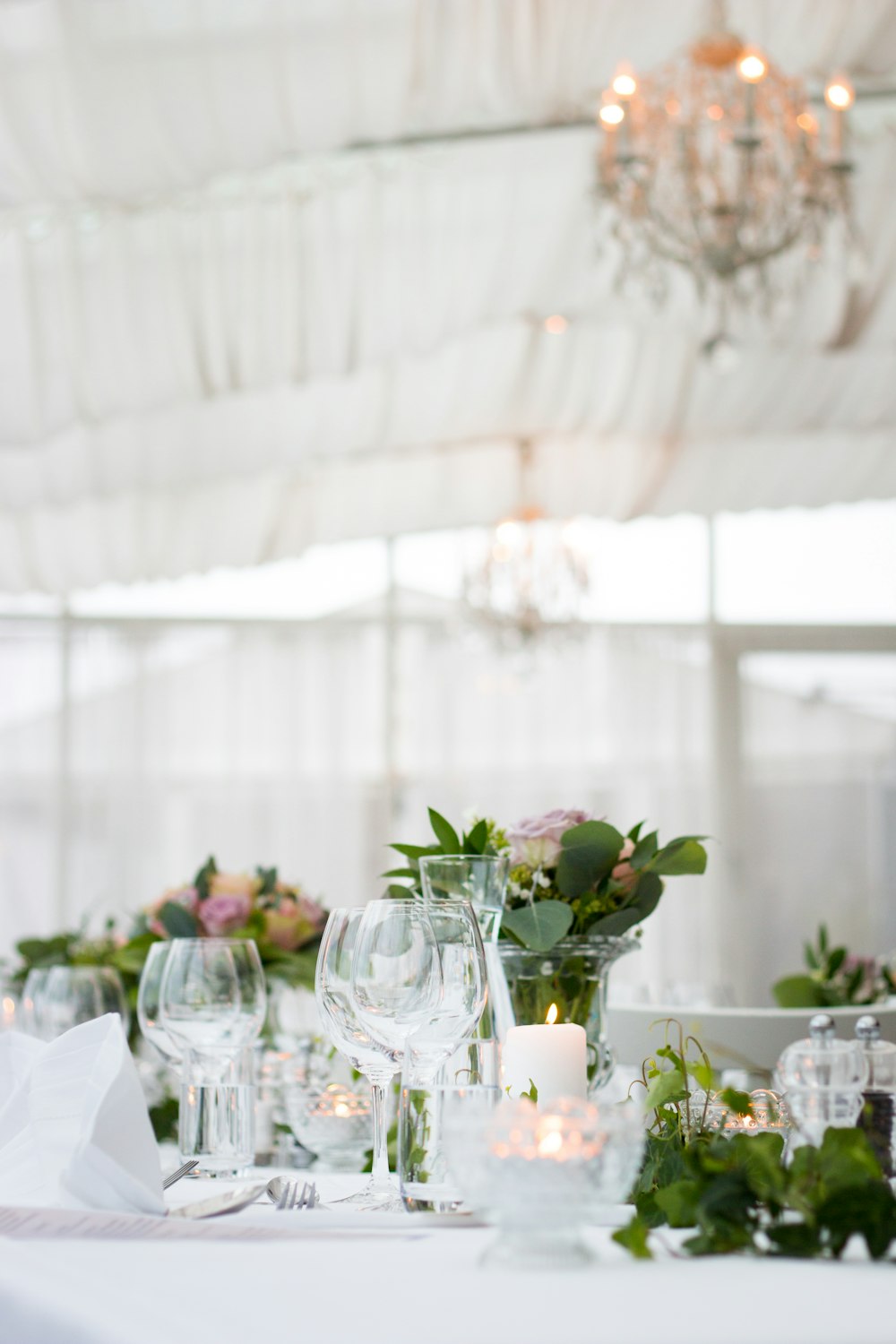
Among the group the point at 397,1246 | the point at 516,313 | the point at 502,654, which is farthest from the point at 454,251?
the point at 397,1246

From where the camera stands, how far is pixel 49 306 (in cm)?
408

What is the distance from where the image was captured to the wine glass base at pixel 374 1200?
1011 millimetres

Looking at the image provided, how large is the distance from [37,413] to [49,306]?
288mm

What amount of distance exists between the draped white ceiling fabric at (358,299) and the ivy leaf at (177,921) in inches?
73.8

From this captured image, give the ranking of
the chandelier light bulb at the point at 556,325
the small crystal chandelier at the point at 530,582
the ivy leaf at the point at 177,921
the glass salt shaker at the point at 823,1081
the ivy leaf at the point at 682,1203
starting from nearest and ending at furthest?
the ivy leaf at the point at 682,1203
the glass salt shaker at the point at 823,1081
the ivy leaf at the point at 177,921
the chandelier light bulb at the point at 556,325
the small crystal chandelier at the point at 530,582

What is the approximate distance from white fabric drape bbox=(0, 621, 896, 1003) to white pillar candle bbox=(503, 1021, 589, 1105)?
685 centimetres

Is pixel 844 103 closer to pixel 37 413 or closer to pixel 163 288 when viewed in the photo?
pixel 163 288

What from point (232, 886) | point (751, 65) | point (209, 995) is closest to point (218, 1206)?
point (209, 995)

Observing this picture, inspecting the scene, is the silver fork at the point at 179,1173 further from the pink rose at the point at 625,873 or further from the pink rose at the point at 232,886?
the pink rose at the point at 232,886

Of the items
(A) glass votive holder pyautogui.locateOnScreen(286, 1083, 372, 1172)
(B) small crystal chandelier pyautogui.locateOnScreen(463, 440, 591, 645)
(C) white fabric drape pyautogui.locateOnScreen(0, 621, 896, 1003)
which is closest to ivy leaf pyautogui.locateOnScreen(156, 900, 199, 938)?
(A) glass votive holder pyautogui.locateOnScreen(286, 1083, 372, 1172)

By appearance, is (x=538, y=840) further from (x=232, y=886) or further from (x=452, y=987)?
(x=232, y=886)

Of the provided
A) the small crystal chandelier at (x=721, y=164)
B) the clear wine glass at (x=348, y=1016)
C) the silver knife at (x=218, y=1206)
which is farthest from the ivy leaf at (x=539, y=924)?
the small crystal chandelier at (x=721, y=164)

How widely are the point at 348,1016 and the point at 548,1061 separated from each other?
15 cm

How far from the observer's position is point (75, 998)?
6.24ft
